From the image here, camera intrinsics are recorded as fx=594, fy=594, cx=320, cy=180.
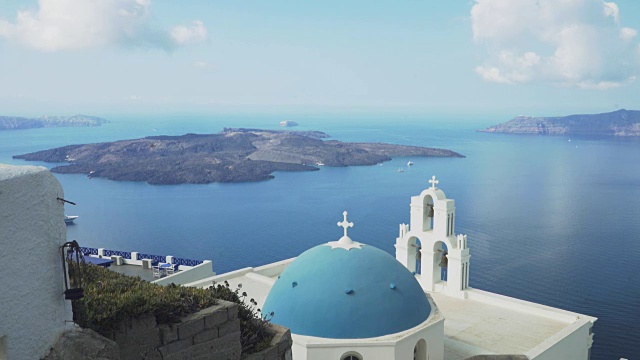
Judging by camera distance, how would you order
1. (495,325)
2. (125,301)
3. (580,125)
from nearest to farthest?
(125,301), (495,325), (580,125)

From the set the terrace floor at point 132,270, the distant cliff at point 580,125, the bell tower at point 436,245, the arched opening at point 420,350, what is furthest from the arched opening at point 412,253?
the distant cliff at point 580,125

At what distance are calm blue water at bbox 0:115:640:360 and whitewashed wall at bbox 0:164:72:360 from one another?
991 inches

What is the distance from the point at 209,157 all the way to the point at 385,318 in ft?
285

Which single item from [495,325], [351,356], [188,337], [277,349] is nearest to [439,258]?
[495,325]

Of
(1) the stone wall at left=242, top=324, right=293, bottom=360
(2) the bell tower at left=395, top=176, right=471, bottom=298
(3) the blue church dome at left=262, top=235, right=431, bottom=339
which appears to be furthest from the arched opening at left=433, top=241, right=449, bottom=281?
(1) the stone wall at left=242, top=324, right=293, bottom=360

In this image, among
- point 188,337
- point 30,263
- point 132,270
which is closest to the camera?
point 30,263

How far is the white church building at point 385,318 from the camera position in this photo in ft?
35.3

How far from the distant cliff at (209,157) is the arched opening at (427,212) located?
219ft

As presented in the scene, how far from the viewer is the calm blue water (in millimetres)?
34219

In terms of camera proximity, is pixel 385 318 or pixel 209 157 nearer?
pixel 385 318

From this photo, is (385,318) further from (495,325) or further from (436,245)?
(436,245)

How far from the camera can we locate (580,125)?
17938cm

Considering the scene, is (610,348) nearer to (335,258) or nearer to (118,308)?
(335,258)

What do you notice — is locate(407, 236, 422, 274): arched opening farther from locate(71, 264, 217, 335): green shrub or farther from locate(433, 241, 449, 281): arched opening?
locate(71, 264, 217, 335): green shrub
